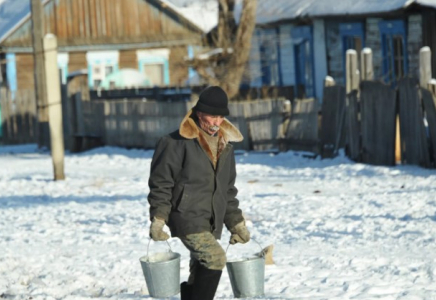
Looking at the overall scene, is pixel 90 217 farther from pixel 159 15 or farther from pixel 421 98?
pixel 159 15

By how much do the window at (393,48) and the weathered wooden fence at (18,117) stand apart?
10.3 meters

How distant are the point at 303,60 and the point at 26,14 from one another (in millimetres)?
11920

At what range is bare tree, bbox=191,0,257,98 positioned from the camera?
88.5 feet

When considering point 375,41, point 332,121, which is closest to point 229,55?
point 375,41

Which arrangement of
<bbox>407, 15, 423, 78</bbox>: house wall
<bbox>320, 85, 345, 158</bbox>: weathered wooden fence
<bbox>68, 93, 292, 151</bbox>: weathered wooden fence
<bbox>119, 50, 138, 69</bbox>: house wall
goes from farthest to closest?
<bbox>119, 50, 138, 69</bbox>: house wall → <bbox>407, 15, 423, 78</bbox>: house wall → <bbox>68, 93, 292, 151</bbox>: weathered wooden fence → <bbox>320, 85, 345, 158</bbox>: weathered wooden fence

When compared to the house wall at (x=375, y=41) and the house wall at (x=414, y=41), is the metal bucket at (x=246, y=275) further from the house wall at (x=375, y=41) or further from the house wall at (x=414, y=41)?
the house wall at (x=375, y=41)

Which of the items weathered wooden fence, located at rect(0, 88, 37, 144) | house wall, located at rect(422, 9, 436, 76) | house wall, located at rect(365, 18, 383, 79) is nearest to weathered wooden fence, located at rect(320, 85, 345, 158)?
house wall, located at rect(422, 9, 436, 76)

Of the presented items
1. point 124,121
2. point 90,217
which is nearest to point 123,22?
point 124,121

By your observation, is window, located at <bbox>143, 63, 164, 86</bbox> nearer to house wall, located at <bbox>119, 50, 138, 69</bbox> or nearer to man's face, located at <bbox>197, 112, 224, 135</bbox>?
house wall, located at <bbox>119, 50, 138, 69</bbox>

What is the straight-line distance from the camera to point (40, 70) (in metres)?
23.8

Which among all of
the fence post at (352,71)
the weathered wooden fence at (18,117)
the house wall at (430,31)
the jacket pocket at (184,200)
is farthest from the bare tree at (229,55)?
the jacket pocket at (184,200)

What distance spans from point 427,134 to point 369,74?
2.05m

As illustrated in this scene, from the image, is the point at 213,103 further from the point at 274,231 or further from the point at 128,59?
the point at 128,59

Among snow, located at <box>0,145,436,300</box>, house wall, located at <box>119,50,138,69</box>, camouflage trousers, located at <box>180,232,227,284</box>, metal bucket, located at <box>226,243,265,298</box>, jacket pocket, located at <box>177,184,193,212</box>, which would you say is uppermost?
house wall, located at <box>119,50,138,69</box>
